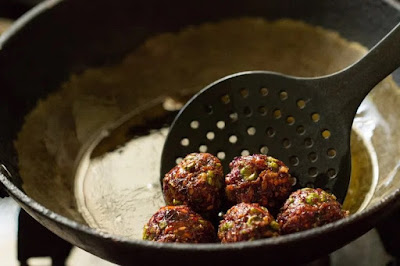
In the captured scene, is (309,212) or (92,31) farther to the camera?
(92,31)

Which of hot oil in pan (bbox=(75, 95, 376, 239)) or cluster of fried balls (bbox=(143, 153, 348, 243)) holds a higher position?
cluster of fried balls (bbox=(143, 153, 348, 243))

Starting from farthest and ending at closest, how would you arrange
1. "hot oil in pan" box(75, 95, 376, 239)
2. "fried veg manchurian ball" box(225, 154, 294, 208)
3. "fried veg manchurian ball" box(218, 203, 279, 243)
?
"hot oil in pan" box(75, 95, 376, 239) < "fried veg manchurian ball" box(225, 154, 294, 208) < "fried veg manchurian ball" box(218, 203, 279, 243)

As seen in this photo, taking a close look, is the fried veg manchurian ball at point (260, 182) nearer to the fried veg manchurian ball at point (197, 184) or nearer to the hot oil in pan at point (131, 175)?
the fried veg manchurian ball at point (197, 184)

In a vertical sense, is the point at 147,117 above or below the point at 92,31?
below

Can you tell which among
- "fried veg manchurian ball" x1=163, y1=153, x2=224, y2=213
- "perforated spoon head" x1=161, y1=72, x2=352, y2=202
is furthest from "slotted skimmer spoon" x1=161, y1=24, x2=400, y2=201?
"fried veg manchurian ball" x1=163, y1=153, x2=224, y2=213

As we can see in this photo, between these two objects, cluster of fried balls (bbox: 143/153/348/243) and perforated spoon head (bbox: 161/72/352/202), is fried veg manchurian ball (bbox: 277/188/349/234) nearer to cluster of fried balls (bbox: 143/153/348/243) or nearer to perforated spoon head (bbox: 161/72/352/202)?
cluster of fried balls (bbox: 143/153/348/243)

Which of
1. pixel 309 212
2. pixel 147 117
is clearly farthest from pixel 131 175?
pixel 309 212

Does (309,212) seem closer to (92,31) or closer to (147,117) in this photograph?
(147,117)

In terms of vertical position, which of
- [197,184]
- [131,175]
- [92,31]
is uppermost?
[92,31]
